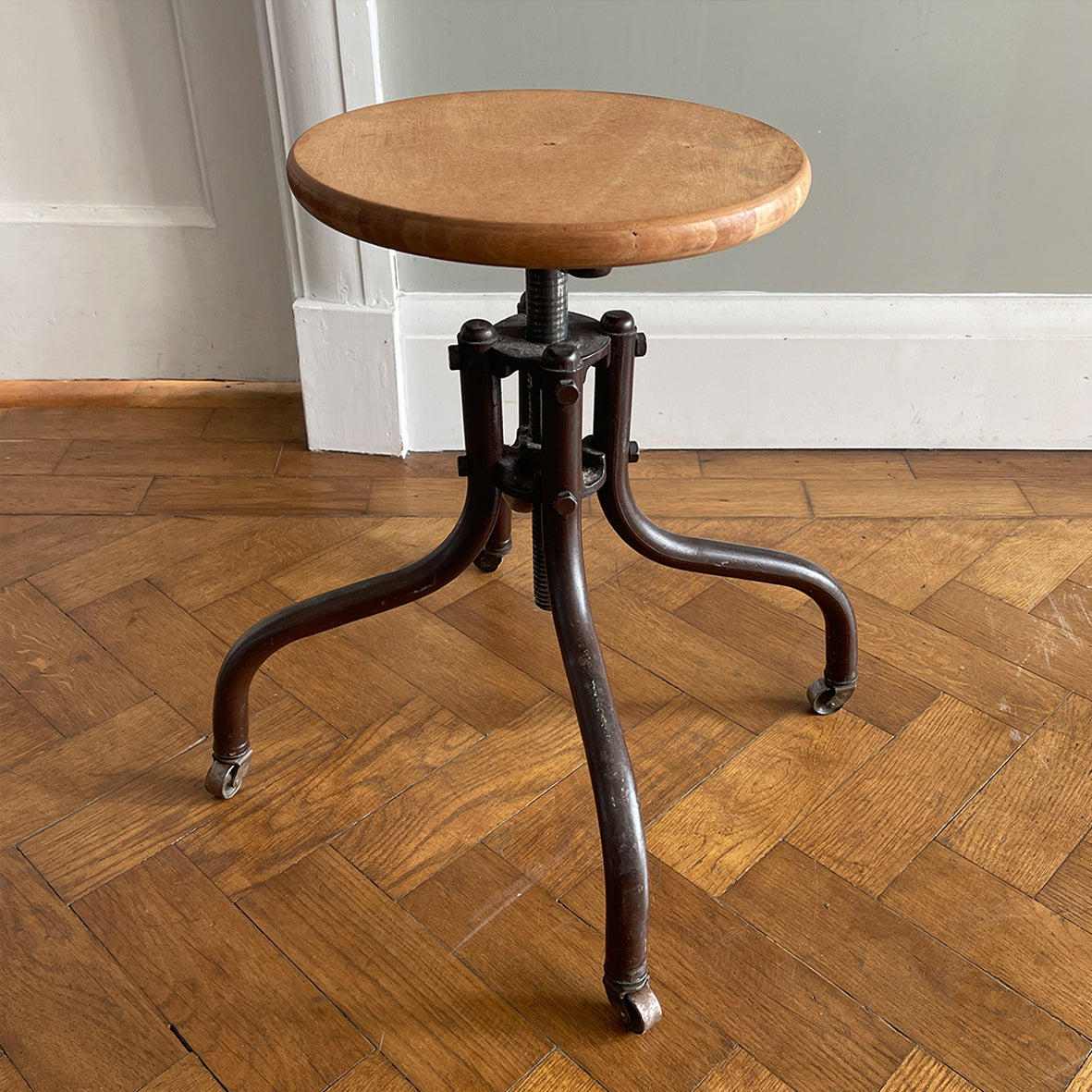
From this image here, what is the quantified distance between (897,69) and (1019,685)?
0.72 m

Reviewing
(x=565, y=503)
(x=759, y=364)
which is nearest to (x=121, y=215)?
(x=759, y=364)

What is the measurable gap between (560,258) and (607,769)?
0.35 metres

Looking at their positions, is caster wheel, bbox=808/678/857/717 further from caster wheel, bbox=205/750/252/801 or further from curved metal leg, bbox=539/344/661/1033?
caster wheel, bbox=205/750/252/801

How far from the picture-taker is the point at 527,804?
0.98m

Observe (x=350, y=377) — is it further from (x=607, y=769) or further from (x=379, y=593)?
(x=607, y=769)

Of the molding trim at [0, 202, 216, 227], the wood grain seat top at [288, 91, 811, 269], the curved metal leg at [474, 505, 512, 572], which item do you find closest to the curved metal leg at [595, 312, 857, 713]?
the wood grain seat top at [288, 91, 811, 269]

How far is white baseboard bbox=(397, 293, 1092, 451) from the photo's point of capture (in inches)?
56.0

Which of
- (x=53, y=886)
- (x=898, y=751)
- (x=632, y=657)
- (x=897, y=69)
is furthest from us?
(x=897, y=69)

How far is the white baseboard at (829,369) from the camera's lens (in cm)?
142

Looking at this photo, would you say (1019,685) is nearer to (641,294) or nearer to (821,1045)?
(821,1045)

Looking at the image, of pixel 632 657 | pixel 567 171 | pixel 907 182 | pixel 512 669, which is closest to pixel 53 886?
pixel 512 669

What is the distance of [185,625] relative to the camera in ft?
3.89

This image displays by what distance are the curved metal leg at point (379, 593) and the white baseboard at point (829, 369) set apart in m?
0.56

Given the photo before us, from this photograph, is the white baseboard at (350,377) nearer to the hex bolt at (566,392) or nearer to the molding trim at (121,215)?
the molding trim at (121,215)
